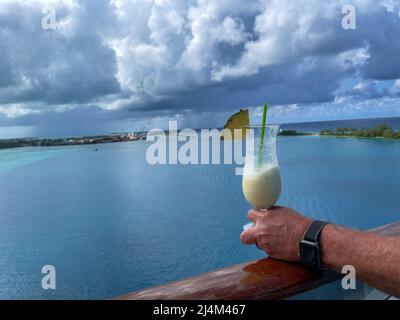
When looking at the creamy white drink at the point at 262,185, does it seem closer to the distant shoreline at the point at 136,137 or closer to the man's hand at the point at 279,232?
the man's hand at the point at 279,232

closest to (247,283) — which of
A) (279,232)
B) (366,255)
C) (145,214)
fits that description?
(279,232)

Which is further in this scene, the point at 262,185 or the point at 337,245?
the point at 262,185

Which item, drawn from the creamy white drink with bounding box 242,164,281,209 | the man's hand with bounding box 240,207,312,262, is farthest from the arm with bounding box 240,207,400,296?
the creamy white drink with bounding box 242,164,281,209

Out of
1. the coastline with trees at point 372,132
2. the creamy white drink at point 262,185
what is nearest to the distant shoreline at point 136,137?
the coastline with trees at point 372,132

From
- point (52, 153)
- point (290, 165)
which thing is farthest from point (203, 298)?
point (52, 153)

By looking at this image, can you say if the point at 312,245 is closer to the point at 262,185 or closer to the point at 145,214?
the point at 262,185

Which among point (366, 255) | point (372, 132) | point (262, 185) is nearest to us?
point (366, 255)
